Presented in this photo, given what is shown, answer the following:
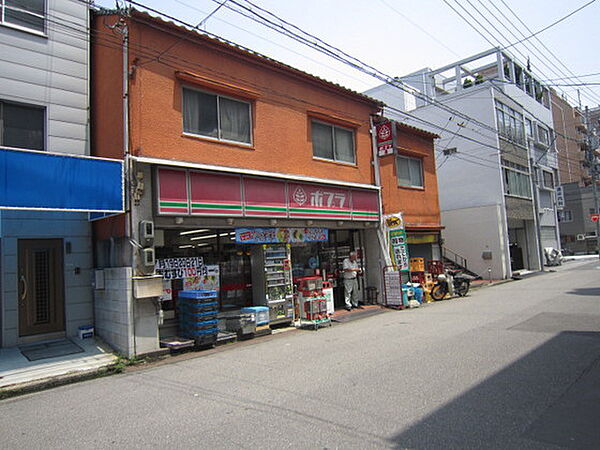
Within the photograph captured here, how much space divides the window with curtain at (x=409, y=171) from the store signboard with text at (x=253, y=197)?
3175 mm

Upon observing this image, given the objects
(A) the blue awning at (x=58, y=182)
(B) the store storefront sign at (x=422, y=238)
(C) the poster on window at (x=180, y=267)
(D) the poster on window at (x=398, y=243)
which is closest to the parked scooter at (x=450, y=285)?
(B) the store storefront sign at (x=422, y=238)

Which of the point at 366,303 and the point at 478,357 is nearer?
the point at 478,357

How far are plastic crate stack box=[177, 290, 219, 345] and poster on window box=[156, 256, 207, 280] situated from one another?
2.13ft

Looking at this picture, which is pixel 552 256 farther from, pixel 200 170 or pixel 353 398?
pixel 353 398

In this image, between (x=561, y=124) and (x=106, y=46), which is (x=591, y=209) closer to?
(x=561, y=124)

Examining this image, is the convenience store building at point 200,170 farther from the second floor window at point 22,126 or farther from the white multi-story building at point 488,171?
the white multi-story building at point 488,171

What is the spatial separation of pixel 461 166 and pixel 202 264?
19877 mm

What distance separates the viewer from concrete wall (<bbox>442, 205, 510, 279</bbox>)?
23.7m

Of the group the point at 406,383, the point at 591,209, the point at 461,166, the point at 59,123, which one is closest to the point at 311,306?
the point at 406,383

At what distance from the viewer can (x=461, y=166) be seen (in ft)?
83.8

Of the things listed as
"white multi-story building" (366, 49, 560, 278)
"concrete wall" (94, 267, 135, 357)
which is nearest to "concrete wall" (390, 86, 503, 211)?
"white multi-story building" (366, 49, 560, 278)

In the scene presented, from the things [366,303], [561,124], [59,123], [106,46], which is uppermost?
[561,124]

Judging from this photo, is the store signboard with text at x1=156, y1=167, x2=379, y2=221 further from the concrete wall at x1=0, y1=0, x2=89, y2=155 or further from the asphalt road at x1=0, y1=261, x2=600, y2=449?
the asphalt road at x1=0, y1=261, x2=600, y2=449

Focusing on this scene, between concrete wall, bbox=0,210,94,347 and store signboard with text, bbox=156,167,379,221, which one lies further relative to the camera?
store signboard with text, bbox=156,167,379,221
